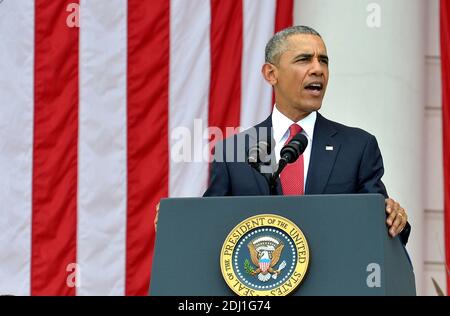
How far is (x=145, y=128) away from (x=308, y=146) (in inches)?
136

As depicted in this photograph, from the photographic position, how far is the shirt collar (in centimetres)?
380

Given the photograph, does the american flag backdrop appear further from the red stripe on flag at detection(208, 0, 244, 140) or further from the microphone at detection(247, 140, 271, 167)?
the microphone at detection(247, 140, 271, 167)

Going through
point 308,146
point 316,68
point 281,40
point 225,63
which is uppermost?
point 225,63

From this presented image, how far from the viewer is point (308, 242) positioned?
2975mm

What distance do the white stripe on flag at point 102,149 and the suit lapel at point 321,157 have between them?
3.40 m

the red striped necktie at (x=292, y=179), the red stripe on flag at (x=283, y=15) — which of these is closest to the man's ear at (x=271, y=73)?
the red striped necktie at (x=292, y=179)

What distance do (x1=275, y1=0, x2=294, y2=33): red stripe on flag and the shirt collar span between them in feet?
11.2

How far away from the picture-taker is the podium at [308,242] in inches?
115

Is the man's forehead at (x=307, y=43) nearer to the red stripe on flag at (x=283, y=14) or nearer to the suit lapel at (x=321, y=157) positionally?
the suit lapel at (x=321, y=157)

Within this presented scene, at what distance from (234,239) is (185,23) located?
14.2 feet
